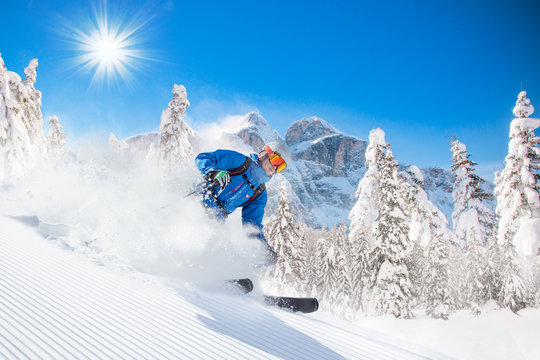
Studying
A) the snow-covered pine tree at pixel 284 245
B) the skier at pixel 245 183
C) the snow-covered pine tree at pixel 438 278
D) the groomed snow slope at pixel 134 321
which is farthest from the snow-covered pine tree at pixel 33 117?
the snow-covered pine tree at pixel 438 278

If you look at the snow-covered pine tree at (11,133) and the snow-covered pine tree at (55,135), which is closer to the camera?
the snow-covered pine tree at (11,133)

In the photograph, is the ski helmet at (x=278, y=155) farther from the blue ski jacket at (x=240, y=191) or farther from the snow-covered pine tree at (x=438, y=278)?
the snow-covered pine tree at (x=438, y=278)

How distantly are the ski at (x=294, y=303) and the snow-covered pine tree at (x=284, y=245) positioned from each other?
1402cm

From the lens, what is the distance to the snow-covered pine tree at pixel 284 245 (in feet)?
60.5

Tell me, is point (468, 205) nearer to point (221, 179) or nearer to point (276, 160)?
point (276, 160)

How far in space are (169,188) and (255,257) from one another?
237 cm

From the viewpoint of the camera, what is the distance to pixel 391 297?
15734mm

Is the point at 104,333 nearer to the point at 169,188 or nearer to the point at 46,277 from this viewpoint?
the point at 46,277

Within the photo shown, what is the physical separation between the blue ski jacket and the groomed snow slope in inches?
78.2

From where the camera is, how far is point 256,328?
305 centimetres

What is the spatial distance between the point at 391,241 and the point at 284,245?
22.5ft

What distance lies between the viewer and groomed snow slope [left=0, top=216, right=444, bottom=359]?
6.88ft

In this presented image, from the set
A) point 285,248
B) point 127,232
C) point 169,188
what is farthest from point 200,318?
point 285,248

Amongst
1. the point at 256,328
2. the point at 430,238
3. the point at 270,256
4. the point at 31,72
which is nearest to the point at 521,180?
the point at 430,238
